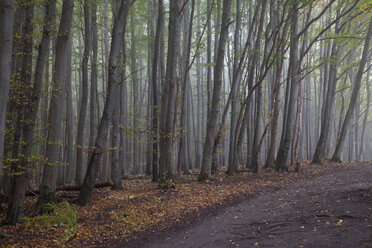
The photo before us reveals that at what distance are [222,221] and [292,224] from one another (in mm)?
1604

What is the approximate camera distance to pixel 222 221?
5992mm

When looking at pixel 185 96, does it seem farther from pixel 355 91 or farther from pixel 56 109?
pixel 355 91

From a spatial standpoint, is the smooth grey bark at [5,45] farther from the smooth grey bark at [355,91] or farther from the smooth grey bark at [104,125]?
the smooth grey bark at [355,91]

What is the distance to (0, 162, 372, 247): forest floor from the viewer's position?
14.2 feet

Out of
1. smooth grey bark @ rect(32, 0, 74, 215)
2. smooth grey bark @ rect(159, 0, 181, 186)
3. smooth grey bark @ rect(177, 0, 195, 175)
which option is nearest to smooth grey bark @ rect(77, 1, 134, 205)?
smooth grey bark @ rect(32, 0, 74, 215)

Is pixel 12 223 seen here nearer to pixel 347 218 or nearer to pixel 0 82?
pixel 0 82

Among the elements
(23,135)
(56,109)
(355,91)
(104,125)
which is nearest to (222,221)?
(104,125)

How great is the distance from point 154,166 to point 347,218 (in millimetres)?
8483

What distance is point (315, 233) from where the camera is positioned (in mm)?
4246

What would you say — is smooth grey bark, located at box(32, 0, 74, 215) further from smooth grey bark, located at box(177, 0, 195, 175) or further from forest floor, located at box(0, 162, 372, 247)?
smooth grey bark, located at box(177, 0, 195, 175)

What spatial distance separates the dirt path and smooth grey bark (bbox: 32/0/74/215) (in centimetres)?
342

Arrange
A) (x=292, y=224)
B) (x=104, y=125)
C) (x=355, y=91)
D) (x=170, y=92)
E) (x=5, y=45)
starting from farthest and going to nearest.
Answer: (x=355, y=91), (x=170, y=92), (x=104, y=125), (x=292, y=224), (x=5, y=45)

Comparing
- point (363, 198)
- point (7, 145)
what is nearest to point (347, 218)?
point (363, 198)

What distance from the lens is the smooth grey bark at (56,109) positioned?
6.88 m
